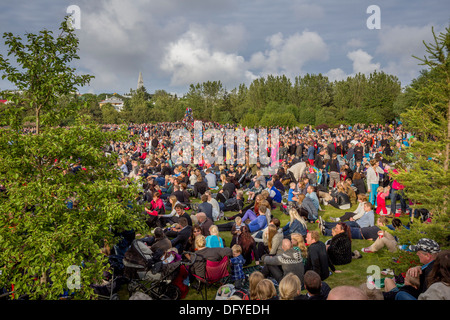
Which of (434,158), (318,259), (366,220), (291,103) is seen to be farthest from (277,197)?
(291,103)

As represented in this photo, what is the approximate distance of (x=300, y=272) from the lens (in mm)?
5930

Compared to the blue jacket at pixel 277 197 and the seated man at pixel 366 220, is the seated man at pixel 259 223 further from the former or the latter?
the blue jacket at pixel 277 197

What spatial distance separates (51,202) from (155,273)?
2.78 m

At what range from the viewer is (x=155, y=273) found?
5.86 m

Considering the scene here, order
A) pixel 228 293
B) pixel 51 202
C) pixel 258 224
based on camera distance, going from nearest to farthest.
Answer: pixel 51 202, pixel 228 293, pixel 258 224

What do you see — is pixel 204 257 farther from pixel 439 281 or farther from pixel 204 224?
pixel 439 281

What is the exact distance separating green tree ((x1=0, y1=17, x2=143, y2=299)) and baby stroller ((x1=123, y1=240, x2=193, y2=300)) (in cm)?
171

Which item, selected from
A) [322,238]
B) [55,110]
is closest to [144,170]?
[322,238]

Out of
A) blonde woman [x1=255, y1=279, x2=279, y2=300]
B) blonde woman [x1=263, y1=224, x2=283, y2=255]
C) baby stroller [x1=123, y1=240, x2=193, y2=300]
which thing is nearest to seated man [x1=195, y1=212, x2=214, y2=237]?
blonde woman [x1=263, y1=224, x2=283, y2=255]

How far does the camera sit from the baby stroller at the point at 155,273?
228 inches
